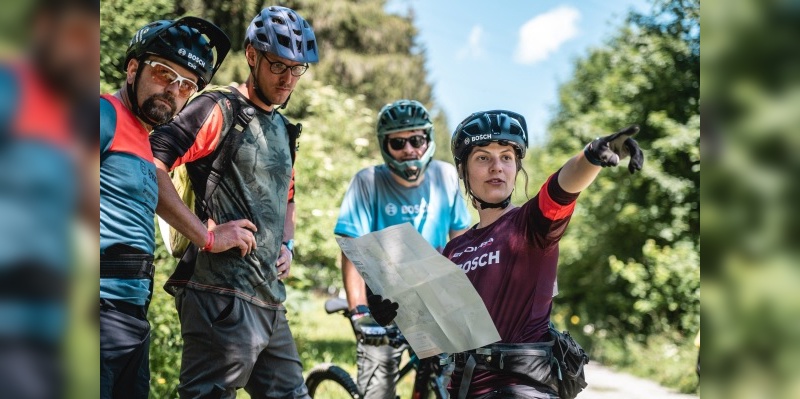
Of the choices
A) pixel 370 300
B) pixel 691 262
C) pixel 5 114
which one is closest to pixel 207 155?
pixel 370 300

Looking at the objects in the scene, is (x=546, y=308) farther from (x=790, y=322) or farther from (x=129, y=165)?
(x=790, y=322)

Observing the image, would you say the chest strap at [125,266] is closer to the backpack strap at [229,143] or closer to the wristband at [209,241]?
the wristband at [209,241]

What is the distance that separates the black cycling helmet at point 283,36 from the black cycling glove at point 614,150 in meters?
1.67

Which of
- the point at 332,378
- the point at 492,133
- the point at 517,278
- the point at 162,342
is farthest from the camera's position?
the point at 162,342

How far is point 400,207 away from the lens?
16.5 ft

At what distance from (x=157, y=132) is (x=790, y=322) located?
2921 mm

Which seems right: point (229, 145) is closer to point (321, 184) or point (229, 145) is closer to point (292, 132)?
point (292, 132)

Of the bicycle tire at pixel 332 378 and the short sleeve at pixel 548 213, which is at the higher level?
the short sleeve at pixel 548 213

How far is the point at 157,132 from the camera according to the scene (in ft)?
10.5

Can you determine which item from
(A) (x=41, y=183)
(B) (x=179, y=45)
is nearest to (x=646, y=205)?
(B) (x=179, y=45)

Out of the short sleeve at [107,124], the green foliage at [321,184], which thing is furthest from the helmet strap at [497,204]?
the green foliage at [321,184]

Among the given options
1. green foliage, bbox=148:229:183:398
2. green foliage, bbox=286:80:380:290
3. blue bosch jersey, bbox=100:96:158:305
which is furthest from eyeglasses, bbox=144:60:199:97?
green foliage, bbox=286:80:380:290

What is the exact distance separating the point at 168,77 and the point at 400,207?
7.54 ft

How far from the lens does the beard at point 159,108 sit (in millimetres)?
2859
